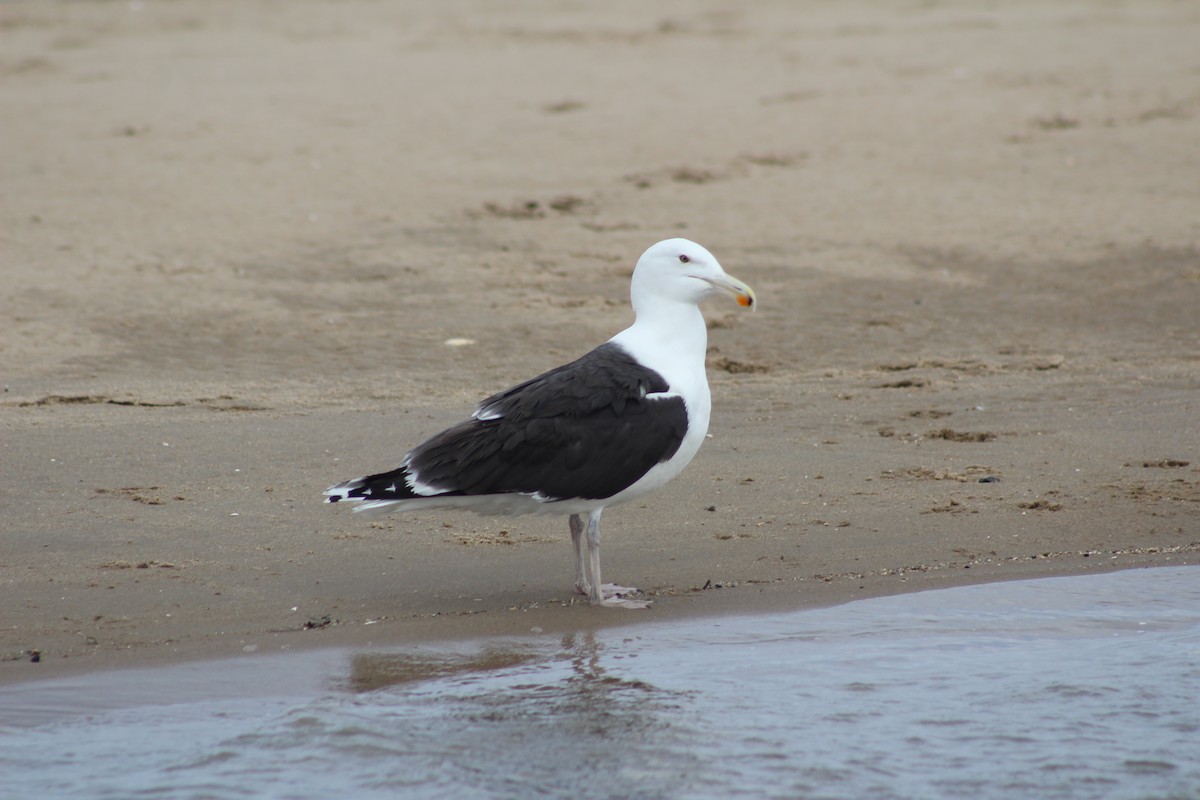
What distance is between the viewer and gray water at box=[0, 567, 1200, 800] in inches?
167

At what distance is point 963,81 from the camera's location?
1354 centimetres

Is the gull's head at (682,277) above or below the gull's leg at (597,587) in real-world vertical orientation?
above

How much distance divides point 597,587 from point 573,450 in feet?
1.66

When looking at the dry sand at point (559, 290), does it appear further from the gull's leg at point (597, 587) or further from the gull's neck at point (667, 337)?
the gull's neck at point (667, 337)

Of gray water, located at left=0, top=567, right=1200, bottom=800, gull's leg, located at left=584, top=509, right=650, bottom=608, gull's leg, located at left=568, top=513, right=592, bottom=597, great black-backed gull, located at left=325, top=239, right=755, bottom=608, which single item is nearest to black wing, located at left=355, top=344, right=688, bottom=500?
great black-backed gull, located at left=325, top=239, right=755, bottom=608

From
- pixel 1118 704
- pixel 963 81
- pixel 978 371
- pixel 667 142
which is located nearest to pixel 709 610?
pixel 1118 704

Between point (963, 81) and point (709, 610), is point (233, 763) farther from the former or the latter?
point (963, 81)

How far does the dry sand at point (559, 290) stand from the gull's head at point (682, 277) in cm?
100

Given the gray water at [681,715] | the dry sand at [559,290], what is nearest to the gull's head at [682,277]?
the dry sand at [559,290]

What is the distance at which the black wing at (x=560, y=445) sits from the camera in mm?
5258

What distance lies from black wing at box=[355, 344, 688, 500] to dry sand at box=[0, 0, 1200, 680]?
1.48ft

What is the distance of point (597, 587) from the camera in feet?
17.6

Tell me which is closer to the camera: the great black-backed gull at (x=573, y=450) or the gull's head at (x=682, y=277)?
the great black-backed gull at (x=573, y=450)

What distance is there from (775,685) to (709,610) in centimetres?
52
